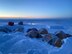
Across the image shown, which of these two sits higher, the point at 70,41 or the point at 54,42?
the point at 70,41

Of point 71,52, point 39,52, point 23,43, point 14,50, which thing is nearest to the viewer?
point 71,52

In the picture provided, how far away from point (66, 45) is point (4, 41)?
7.95ft

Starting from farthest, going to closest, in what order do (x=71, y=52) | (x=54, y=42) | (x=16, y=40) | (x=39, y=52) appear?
(x=54, y=42) → (x=16, y=40) → (x=39, y=52) → (x=71, y=52)

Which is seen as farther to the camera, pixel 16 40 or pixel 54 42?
pixel 54 42

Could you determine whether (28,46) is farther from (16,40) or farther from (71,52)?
(71,52)

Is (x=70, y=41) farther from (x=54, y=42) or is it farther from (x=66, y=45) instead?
(x=54, y=42)

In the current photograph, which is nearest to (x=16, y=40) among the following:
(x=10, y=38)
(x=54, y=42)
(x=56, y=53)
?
(x=10, y=38)

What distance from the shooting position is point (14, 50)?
5.46 meters

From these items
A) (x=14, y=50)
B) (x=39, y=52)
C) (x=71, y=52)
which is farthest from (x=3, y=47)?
(x=71, y=52)

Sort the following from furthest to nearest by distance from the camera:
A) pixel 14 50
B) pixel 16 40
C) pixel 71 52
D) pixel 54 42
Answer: pixel 54 42 → pixel 16 40 → pixel 14 50 → pixel 71 52

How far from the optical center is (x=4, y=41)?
20.2ft

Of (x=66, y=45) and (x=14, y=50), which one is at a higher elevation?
(x=66, y=45)

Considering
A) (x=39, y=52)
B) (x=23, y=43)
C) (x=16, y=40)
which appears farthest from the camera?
(x=16, y=40)

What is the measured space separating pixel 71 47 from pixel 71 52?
18 cm
